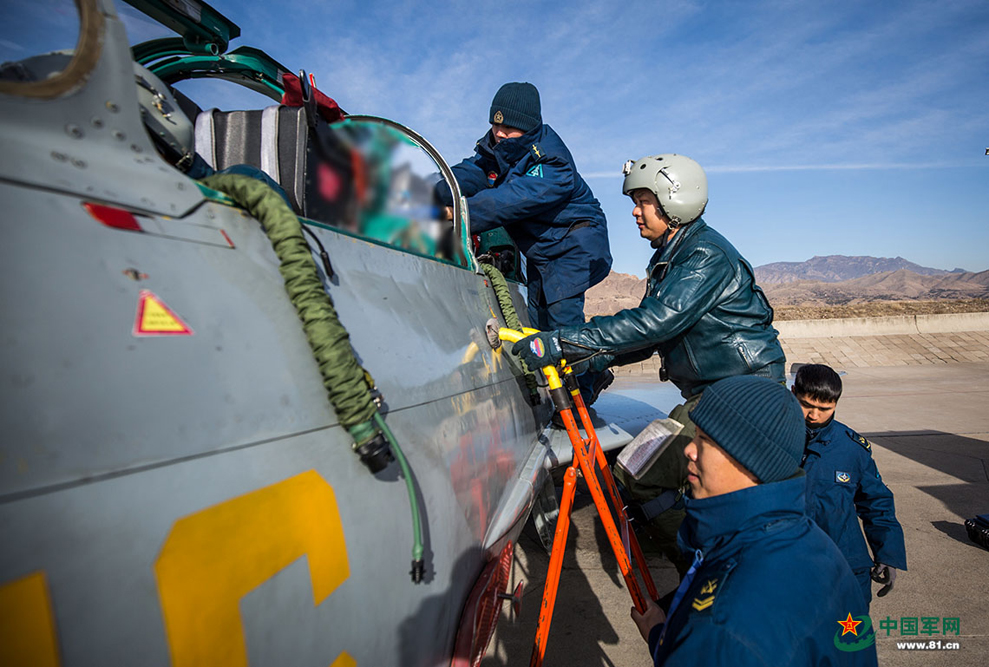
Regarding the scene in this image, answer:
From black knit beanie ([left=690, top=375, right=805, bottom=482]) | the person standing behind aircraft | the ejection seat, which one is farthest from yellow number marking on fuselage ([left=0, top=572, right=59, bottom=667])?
the person standing behind aircraft

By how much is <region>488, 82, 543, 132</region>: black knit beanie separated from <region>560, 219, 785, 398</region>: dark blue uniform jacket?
1237 millimetres

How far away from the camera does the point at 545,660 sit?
2629mm

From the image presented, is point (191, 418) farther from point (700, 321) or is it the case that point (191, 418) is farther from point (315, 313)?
point (700, 321)

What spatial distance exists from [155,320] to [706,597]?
1.25 m

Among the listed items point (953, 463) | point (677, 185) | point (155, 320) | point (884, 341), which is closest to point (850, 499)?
point (677, 185)

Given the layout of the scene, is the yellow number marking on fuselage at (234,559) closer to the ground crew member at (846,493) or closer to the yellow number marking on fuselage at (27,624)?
the yellow number marking on fuselage at (27,624)

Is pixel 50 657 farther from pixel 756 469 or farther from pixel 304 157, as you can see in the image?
pixel 304 157

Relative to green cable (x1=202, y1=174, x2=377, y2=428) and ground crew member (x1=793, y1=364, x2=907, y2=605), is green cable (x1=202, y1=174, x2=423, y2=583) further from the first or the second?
ground crew member (x1=793, y1=364, x2=907, y2=605)

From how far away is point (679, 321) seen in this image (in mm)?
2490

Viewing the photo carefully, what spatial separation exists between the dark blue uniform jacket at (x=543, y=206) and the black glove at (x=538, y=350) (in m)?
1.06

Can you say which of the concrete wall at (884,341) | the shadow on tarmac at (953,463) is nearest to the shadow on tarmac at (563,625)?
the shadow on tarmac at (953,463)

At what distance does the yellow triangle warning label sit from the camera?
2.69 ft

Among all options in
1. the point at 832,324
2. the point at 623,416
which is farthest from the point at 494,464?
the point at 832,324

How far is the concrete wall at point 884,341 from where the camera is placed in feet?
49.0
